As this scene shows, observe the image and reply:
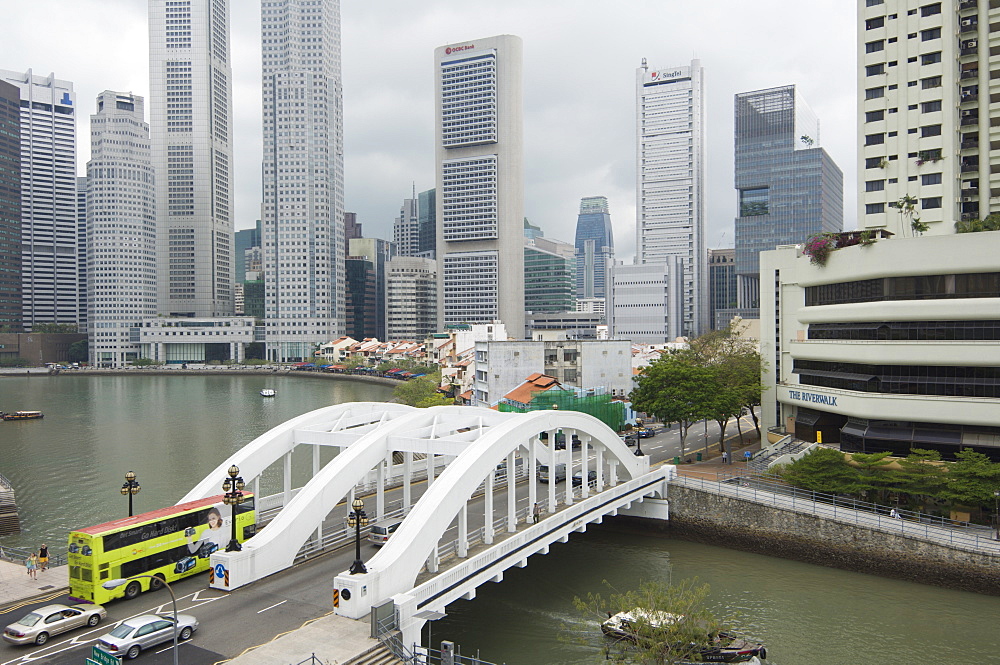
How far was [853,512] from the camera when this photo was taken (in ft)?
103

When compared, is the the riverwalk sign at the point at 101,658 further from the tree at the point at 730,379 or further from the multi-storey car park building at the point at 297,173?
the multi-storey car park building at the point at 297,173

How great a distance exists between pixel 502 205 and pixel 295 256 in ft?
174

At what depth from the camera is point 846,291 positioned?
130ft

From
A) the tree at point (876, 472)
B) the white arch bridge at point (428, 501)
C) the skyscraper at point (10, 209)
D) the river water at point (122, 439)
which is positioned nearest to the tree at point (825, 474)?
the tree at point (876, 472)

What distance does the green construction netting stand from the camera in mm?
56381

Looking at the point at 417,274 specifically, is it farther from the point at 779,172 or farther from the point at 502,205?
the point at 779,172

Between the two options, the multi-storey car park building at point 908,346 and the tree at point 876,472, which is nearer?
the tree at point 876,472

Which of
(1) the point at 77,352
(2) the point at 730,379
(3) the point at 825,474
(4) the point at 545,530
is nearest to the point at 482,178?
(1) the point at 77,352

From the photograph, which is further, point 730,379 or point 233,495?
point 730,379

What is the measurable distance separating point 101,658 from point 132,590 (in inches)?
205

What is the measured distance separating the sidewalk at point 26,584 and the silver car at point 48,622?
2.46m

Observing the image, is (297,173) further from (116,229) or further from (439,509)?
(439,509)

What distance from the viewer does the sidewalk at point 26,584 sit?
22.1m

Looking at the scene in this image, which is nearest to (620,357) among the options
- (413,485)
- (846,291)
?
(846,291)
